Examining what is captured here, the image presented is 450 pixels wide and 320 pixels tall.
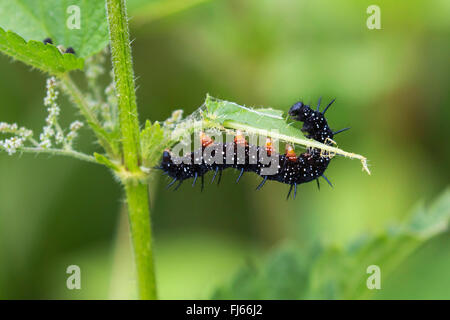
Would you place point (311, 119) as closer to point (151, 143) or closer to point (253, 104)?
point (151, 143)

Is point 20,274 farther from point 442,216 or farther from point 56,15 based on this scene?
point 442,216

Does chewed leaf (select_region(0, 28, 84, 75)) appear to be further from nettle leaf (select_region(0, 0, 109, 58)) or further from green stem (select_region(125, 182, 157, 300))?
green stem (select_region(125, 182, 157, 300))

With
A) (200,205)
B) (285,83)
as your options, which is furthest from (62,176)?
(285,83)

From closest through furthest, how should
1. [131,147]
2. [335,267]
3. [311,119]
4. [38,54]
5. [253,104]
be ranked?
[38,54] → [131,147] → [311,119] → [335,267] → [253,104]

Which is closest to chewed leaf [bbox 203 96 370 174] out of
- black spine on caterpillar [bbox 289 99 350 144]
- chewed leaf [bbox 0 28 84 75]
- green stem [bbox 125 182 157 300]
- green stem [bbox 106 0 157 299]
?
green stem [bbox 106 0 157 299]

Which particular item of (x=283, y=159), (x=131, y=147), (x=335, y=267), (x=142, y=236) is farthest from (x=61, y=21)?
(x=335, y=267)

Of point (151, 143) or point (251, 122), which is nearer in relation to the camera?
point (251, 122)
